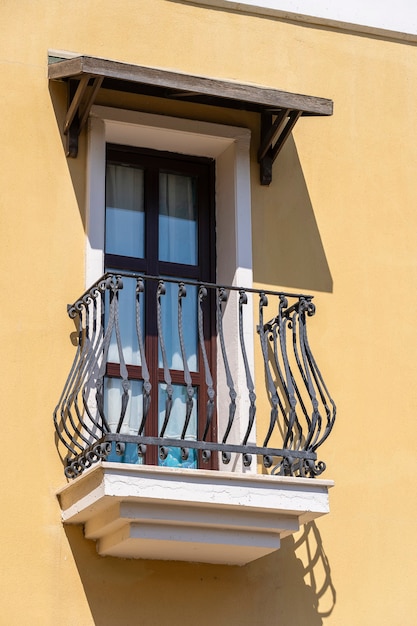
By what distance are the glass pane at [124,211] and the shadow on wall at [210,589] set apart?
205 centimetres

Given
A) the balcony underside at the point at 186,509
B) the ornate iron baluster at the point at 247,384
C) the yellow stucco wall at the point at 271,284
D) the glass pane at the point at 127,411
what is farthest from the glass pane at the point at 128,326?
the balcony underside at the point at 186,509

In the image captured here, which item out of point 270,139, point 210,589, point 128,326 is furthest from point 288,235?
point 210,589

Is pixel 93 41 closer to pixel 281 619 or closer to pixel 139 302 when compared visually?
pixel 139 302

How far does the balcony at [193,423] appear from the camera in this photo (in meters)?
8.55

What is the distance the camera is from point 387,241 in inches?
410

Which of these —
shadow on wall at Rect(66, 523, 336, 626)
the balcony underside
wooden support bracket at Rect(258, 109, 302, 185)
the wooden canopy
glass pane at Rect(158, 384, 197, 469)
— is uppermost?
the wooden canopy

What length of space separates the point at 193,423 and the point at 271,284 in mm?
1097

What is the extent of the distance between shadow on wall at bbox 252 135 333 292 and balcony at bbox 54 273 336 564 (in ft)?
0.71

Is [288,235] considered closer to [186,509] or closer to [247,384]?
[247,384]

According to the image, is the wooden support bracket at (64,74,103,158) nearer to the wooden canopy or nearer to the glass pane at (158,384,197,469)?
the wooden canopy

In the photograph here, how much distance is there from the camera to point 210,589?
9.16 meters

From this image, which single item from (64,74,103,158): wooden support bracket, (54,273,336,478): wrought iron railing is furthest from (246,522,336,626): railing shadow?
(64,74,103,158): wooden support bracket

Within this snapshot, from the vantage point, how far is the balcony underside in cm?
844

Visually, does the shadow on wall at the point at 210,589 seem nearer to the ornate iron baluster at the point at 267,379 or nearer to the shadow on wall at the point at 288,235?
the ornate iron baluster at the point at 267,379
